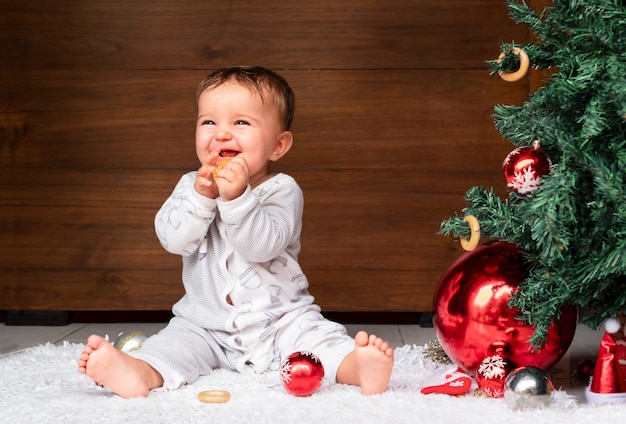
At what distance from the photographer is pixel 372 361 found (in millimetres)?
995

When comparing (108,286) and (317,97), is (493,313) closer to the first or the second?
(317,97)

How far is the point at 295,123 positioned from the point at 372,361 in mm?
769

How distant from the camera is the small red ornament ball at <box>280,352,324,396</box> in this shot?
3.23ft

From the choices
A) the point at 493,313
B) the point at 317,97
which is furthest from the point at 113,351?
the point at 317,97

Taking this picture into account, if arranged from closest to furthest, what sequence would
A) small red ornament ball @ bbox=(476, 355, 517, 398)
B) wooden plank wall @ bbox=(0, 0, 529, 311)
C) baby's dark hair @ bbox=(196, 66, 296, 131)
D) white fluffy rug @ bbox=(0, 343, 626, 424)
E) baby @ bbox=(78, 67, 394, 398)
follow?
white fluffy rug @ bbox=(0, 343, 626, 424) < small red ornament ball @ bbox=(476, 355, 517, 398) < baby @ bbox=(78, 67, 394, 398) < baby's dark hair @ bbox=(196, 66, 296, 131) < wooden plank wall @ bbox=(0, 0, 529, 311)

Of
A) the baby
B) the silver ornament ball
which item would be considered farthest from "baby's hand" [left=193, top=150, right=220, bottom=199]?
the silver ornament ball

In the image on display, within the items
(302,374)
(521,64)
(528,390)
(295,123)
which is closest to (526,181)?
(521,64)

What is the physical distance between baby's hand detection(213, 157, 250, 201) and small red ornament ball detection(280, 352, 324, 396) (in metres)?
0.25

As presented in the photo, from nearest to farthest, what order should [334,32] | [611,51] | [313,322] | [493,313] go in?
[611,51] → [493,313] → [313,322] → [334,32]

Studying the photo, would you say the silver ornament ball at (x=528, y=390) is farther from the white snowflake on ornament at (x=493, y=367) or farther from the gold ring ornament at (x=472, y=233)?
the gold ring ornament at (x=472, y=233)

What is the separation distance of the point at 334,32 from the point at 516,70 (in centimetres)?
61

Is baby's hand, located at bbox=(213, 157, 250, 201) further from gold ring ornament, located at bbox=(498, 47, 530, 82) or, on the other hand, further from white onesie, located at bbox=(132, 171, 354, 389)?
gold ring ornament, located at bbox=(498, 47, 530, 82)

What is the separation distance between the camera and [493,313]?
1.07 m

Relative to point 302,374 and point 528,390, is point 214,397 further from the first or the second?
point 528,390
